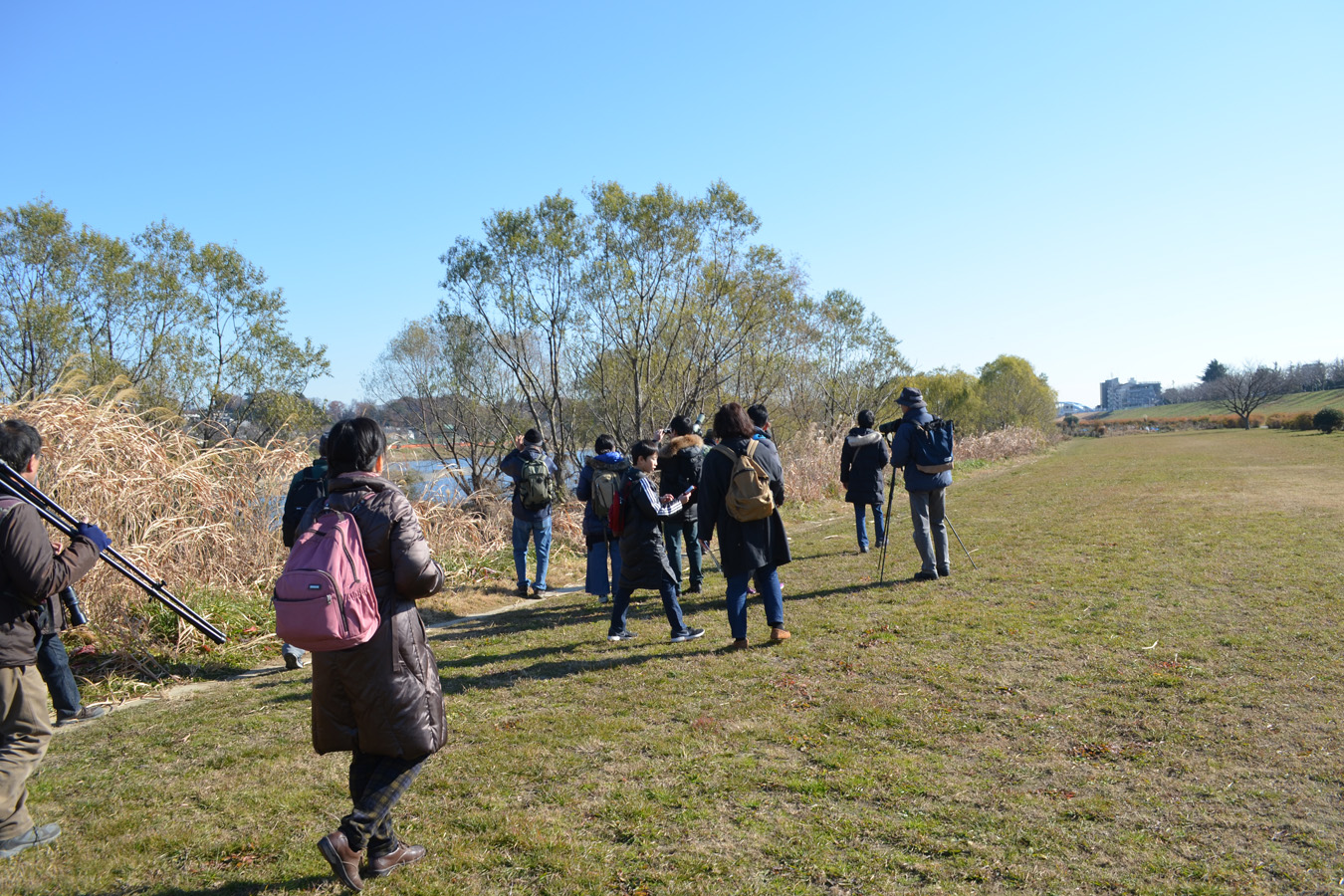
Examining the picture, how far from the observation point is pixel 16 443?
3.65 m

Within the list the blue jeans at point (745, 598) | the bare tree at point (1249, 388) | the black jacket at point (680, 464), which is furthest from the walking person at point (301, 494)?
the bare tree at point (1249, 388)

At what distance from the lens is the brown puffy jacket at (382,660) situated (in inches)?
115

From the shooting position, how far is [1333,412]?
138 ft

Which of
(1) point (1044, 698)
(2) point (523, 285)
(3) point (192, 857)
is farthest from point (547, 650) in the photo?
(2) point (523, 285)

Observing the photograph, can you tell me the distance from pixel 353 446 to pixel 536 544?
20.9ft

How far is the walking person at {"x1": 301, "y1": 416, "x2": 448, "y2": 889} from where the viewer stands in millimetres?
2924

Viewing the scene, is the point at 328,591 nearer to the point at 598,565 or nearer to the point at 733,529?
the point at 733,529

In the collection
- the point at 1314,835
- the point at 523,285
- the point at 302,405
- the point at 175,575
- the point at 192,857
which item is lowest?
the point at 1314,835

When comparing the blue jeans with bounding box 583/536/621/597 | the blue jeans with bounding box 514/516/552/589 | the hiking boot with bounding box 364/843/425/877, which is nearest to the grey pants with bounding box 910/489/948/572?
the blue jeans with bounding box 583/536/621/597

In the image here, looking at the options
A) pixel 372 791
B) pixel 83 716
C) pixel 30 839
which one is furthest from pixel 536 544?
pixel 372 791

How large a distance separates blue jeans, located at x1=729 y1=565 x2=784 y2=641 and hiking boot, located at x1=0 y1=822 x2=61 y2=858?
4.21 meters

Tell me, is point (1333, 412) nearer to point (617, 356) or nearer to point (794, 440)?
point (794, 440)

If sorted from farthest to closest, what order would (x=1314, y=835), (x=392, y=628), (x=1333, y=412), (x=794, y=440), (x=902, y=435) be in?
(x=1333, y=412) → (x=794, y=440) → (x=902, y=435) → (x=1314, y=835) → (x=392, y=628)

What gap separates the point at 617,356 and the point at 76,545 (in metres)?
16.3
